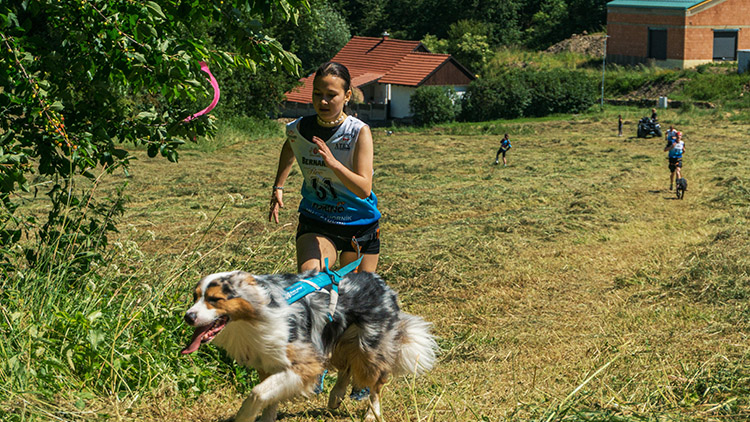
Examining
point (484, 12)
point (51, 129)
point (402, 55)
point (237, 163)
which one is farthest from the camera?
point (484, 12)

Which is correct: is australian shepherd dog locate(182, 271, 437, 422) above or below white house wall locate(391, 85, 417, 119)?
below

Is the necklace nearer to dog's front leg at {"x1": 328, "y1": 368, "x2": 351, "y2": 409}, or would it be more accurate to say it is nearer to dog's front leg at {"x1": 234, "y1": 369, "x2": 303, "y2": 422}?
dog's front leg at {"x1": 328, "y1": 368, "x2": 351, "y2": 409}

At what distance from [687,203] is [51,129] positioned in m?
15.4

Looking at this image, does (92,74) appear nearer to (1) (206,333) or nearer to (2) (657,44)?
(1) (206,333)

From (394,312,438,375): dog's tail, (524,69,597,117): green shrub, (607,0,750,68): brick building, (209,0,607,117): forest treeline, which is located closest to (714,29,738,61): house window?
(607,0,750,68): brick building

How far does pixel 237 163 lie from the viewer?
27.8 metres

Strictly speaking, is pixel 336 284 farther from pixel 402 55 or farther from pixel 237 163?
pixel 402 55

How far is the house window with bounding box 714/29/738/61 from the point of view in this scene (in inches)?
2246

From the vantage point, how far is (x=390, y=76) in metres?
52.3

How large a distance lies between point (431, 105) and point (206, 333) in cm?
4274

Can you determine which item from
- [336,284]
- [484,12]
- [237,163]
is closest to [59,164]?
[336,284]

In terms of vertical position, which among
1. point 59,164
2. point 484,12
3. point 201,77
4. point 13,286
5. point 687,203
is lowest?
point 687,203

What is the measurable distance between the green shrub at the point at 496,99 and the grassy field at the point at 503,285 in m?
20.9

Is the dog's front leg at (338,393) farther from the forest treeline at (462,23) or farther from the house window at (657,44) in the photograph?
Answer: the house window at (657,44)
